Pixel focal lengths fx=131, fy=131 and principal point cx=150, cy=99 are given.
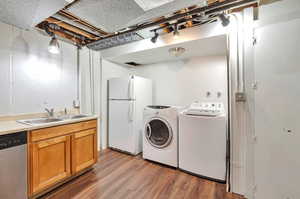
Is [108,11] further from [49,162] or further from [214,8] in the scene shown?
[49,162]

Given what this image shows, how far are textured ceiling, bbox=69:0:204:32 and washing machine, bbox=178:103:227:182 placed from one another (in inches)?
57.7

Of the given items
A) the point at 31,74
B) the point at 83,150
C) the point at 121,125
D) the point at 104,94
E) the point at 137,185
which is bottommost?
the point at 137,185

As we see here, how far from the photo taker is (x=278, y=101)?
132cm

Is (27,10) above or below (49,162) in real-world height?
above

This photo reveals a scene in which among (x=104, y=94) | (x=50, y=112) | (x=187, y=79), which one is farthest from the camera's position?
(x=104, y=94)

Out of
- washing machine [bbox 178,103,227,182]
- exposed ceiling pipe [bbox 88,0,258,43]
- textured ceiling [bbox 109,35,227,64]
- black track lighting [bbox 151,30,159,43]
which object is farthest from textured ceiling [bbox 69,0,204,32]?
washing machine [bbox 178,103,227,182]

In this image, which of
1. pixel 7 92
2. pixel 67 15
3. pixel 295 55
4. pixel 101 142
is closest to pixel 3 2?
pixel 67 15

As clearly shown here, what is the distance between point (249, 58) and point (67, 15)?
8.18 ft

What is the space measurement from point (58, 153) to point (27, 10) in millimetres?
1738

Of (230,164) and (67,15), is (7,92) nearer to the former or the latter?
(67,15)

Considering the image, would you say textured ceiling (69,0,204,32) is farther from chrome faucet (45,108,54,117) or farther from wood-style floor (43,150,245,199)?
wood-style floor (43,150,245,199)

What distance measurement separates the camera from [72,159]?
1878 mm

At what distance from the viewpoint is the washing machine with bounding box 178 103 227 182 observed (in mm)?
1903

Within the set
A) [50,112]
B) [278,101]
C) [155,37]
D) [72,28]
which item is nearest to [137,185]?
[50,112]
